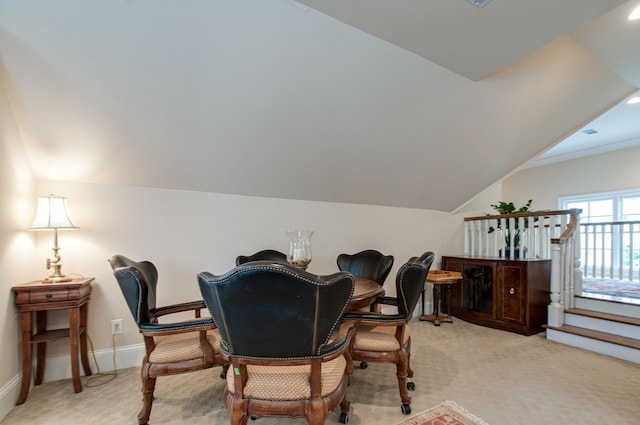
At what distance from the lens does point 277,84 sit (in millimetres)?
2234

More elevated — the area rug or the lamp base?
the lamp base

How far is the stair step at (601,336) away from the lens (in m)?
2.77

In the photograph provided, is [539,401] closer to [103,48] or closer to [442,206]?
[442,206]

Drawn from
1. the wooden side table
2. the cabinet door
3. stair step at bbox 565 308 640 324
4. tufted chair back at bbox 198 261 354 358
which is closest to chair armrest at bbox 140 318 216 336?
tufted chair back at bbox 198 261 354 358

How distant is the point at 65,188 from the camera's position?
8.02 ft

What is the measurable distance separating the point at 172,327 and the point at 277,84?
181 cm

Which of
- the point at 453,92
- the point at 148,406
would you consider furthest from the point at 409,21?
the point at 148,406

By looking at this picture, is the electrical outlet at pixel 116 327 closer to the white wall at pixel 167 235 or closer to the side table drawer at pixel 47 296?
the white wall at pixel 167 235

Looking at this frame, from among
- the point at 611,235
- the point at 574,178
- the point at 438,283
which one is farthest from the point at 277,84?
the point at 574,178

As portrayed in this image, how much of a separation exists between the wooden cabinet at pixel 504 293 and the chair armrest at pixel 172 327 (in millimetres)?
3505

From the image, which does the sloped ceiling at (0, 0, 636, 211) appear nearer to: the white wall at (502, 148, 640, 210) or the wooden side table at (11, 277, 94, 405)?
the wooden side table at (11, 277, 94, 405)

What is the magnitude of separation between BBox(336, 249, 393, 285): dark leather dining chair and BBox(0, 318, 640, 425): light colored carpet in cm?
83

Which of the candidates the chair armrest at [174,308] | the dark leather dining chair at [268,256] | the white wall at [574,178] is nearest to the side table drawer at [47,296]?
the chair armrest at [174,308]

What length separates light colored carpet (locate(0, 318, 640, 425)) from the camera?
1877mm
